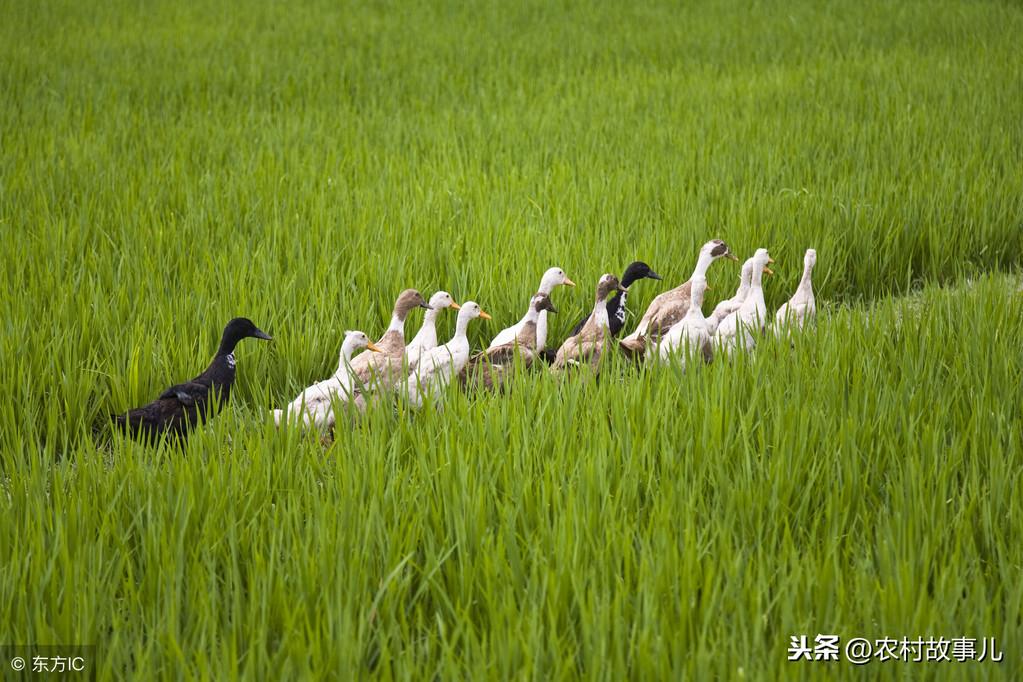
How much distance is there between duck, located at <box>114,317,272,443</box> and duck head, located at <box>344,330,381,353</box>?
0.38 metres

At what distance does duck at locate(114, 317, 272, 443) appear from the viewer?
3029 mm

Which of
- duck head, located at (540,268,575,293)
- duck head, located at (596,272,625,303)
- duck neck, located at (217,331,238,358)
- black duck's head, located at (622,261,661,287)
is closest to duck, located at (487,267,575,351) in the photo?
duck head, located at (540,268,575,293)

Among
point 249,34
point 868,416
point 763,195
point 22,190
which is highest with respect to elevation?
point 249,34

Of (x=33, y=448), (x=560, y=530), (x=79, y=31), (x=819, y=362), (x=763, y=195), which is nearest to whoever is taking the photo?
(x=560, y=530)

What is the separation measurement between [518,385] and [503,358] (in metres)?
0.54

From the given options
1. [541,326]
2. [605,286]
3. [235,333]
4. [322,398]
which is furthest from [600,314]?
[235,333]

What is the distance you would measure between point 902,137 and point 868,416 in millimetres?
4416

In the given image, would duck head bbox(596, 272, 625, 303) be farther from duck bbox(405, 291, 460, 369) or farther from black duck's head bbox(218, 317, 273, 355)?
black duck's head bbox(218, 317, 273, 355)

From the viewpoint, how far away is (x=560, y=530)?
6.98 feet

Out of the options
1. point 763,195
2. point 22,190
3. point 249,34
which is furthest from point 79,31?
point 763,195

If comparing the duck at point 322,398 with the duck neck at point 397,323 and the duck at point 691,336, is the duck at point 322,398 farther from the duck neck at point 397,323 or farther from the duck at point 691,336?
the duck at point 691,336

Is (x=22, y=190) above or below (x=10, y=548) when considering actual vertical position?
above

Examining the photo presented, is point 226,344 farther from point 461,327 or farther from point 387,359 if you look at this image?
point 461,327

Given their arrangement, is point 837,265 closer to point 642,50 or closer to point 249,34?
point 642,50
